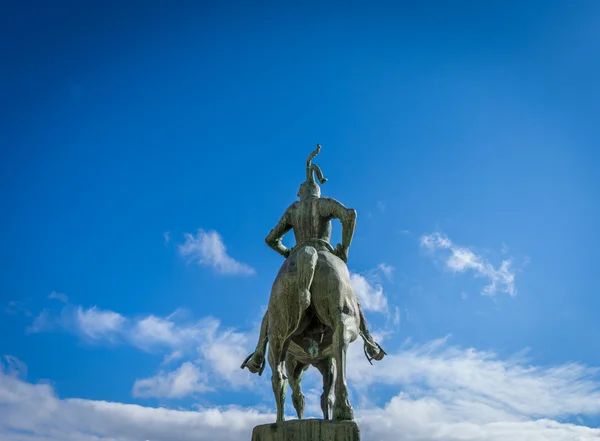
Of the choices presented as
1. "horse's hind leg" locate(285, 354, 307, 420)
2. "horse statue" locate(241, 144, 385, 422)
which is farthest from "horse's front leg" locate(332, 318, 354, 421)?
"horse's hind leg" locate(285, 354, 307, 420)

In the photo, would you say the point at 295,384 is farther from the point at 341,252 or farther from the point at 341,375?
the point at 341,252

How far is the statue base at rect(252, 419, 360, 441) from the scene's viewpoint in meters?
9.68

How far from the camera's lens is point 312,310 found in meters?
11.0

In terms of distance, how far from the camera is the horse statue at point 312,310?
1066 cm

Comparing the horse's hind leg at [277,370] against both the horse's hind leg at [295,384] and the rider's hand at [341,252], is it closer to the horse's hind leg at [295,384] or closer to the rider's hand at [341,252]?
the horse's hind leg at [295,384]

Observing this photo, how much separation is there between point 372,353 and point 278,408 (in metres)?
2.28

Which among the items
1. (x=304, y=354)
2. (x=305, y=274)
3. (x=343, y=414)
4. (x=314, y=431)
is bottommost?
(x=314, y=431)

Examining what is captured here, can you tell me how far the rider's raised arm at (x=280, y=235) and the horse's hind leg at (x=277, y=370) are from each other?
216 cm

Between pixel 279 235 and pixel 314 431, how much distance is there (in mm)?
3947

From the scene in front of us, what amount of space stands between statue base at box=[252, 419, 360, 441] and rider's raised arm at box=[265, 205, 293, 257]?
3563 mm

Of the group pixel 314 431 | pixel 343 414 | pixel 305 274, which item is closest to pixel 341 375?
pixel 343 414

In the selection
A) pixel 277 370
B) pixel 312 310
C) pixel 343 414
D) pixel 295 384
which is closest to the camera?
pixel 343 414

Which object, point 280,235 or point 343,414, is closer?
point 343,414

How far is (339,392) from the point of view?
10.2 meters
